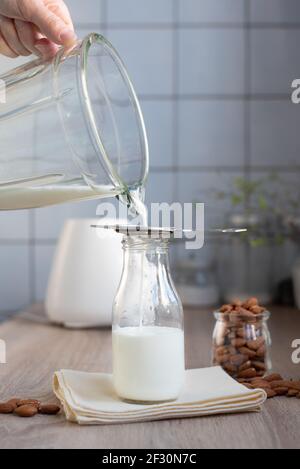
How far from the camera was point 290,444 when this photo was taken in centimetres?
76

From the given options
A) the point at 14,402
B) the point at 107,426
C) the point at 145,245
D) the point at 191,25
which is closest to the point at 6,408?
the point at 14,402

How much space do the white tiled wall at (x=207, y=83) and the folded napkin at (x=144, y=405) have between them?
1393mm

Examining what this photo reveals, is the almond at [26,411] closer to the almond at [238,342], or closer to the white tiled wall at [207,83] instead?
the almond at [238,342]

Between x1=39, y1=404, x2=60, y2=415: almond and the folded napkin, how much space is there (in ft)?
0.04

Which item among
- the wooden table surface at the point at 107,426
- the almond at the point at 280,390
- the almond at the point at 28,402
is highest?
the almond at the point at 28,402

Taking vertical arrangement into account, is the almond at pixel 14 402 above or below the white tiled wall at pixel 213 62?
below

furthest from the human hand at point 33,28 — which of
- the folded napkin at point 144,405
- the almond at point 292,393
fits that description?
the almond at point 292,393

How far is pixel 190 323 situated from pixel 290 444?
1007 millimetres

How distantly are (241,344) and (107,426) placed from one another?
329 mm

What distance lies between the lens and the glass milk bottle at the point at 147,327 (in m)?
0.89

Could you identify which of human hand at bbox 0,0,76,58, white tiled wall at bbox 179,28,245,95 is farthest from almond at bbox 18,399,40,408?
white tiled wall at bbox 179,28,245,95

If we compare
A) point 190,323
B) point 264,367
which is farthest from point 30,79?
point 190,323

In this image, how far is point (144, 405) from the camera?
34.7 inches

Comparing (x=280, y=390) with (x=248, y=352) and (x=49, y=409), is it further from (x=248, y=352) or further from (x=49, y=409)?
(x=49, y=409)
